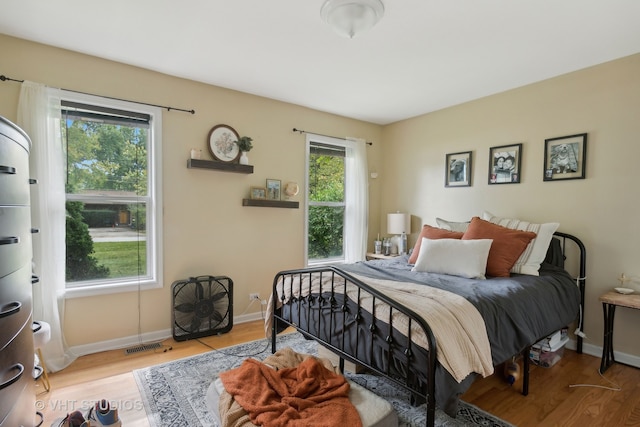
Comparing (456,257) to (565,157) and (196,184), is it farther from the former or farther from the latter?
(196,184)

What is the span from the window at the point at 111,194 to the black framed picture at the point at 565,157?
3.66 m

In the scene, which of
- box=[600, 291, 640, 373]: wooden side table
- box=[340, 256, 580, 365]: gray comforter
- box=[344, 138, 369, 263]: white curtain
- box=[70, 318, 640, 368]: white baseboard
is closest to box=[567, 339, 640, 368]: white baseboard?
box=[70, 318, 640, 368]: white baseboard

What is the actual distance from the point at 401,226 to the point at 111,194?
3200mm

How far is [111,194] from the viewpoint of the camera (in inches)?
113

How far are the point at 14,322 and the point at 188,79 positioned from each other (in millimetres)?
2609

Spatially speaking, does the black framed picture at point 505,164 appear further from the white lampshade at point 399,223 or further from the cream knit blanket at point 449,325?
the cream knit blanket at point 449,325

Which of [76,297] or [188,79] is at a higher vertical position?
[188,79]

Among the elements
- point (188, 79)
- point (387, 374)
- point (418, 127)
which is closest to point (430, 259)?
point (387, 374)

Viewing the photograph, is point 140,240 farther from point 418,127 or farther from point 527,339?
point 418,127

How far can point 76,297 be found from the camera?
2.67 metres

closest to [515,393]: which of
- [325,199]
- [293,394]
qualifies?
[293,394]

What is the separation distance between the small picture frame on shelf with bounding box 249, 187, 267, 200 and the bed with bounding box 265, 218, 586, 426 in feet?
4.26

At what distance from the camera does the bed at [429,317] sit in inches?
58.1

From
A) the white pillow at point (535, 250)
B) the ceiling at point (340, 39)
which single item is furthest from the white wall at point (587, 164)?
the white pillow at point (535, 250)
